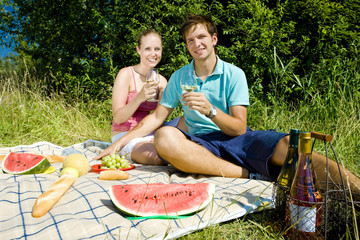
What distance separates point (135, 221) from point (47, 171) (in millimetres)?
1599

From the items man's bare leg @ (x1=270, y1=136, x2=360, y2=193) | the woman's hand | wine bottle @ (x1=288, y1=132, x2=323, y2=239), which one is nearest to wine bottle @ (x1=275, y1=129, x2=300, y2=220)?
wine bottle @ (x1=288, y1=132, x2=323, y2=239)

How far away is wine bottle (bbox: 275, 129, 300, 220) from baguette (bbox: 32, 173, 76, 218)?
1.64m

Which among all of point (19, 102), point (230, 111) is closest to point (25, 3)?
point (19, 102)

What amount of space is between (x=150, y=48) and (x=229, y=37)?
11.3 ft

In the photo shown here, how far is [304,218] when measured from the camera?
1660 mm

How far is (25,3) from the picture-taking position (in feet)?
30.0

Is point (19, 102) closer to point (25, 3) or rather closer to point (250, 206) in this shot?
point (25, 3)

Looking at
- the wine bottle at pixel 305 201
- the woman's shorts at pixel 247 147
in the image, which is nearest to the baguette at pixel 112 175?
the woman's shorts at pixel 247 147

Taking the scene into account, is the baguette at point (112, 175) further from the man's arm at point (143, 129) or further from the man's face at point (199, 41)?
the man's face at point (199, 41)

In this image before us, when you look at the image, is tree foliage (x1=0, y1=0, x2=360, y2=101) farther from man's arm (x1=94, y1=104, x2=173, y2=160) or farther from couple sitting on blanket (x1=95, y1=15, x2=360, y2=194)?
man's arm (x1=94, y1=104, x2=173, y2=160)

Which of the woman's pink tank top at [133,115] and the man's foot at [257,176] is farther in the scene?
the woman's pink tank top at [133,115]

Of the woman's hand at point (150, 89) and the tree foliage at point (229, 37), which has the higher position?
the tree foliage at point (229, 37)

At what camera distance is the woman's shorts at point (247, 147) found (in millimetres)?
2760

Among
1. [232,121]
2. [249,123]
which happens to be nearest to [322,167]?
[232,121]
